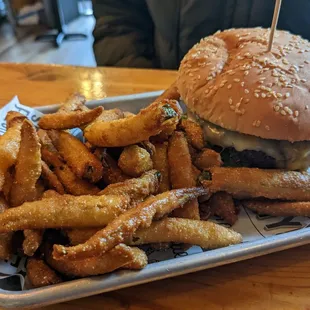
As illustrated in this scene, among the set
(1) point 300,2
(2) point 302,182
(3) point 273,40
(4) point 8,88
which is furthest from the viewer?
(1) point 300,2

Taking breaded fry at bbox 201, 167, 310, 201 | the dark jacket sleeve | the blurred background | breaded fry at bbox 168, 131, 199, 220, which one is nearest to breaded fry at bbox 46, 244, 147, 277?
breaded fry at bbox 168, 131, 199, 220

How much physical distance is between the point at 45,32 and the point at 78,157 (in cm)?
484

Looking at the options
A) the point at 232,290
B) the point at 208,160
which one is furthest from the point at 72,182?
the point at 232,290

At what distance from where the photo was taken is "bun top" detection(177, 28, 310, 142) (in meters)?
1.20

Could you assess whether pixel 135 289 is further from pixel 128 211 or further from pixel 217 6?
pixel 217 6

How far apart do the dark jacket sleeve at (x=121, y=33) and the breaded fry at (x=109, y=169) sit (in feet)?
4.57

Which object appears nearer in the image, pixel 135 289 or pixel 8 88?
pixel 135 289

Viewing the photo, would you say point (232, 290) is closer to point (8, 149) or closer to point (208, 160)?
point (208, 160)

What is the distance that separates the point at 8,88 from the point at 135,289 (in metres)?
1.34

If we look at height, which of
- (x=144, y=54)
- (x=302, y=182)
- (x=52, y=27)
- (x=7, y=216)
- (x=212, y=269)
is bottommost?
(x=52, y=27)

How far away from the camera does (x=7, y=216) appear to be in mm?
934

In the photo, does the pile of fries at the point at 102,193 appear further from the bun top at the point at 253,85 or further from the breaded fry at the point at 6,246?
the bun top at the point at 253,85

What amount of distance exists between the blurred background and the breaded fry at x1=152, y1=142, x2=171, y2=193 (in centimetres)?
342

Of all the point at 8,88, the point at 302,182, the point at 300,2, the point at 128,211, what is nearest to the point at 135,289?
the point at 128,211
